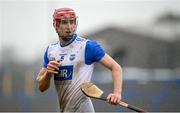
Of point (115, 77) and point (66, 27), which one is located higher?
point (66, 27)

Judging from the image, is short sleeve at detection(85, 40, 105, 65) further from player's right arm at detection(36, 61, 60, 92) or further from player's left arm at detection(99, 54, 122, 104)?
player's right arm at detection(36, 61, 60, 92)

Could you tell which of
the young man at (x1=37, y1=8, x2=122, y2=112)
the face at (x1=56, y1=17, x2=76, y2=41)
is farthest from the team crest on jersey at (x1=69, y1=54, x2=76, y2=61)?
the face at (x1=56, y1=17, x2=76, y2=41)

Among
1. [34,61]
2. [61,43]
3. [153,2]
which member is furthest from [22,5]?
[61,43]

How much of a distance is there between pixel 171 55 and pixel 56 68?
278 inches

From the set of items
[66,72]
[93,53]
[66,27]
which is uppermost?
[66,27]

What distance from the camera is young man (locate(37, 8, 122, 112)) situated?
4.54 meters

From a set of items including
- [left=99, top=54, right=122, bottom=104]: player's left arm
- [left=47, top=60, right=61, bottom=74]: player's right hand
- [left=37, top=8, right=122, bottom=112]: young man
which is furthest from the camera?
[left=37, top=8, right=122, bottom=112]: young man

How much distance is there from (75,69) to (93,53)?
0.16 metres

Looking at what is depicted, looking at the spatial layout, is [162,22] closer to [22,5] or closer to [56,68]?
[22,5]

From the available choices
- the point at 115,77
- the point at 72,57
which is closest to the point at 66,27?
the point at 72,57

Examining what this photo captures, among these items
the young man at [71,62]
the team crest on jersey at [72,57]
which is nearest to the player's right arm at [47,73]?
the young man at [71,62]

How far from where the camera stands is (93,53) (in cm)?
456

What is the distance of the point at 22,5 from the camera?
12.6 meters

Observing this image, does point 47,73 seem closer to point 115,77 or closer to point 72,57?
point 72,57
